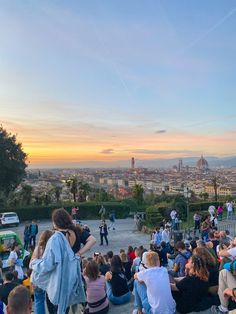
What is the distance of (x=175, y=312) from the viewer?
5.37 metres

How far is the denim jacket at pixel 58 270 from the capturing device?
12.8ft

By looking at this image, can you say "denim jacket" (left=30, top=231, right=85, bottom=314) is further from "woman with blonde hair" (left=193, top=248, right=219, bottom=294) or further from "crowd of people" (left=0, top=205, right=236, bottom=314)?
"woman with blonde hair" (left=193, top=248, right=219, bottom=294)

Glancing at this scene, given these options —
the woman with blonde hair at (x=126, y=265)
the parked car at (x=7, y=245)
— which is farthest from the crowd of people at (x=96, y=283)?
the parked car at (x=7, y=245)

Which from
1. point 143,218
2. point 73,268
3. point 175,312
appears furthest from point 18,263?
point 143,218

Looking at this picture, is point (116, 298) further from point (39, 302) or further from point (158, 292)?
point (39, 302)

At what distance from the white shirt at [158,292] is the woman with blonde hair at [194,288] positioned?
1.34 ft

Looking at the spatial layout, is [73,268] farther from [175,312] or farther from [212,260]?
[212,260]

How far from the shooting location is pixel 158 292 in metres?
4.99

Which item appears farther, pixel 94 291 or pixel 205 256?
pixel 94 291

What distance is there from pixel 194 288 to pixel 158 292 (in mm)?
Answer: 719

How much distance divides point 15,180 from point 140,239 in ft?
61.4

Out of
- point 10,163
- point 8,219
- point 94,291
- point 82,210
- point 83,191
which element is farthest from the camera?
point 83,191

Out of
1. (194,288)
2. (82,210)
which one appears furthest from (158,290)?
(82,210)

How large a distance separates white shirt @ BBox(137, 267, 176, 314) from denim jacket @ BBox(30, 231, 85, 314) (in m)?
1.40
